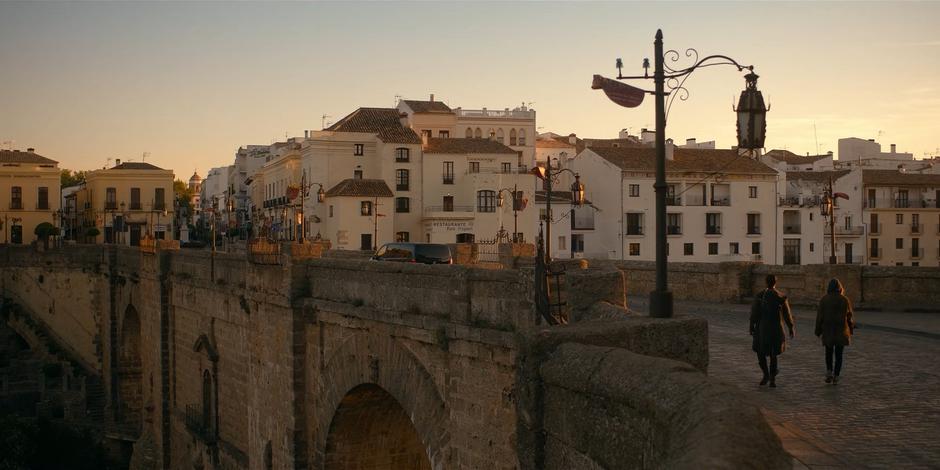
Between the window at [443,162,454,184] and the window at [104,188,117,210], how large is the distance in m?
28.6

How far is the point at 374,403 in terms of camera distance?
16.5 m

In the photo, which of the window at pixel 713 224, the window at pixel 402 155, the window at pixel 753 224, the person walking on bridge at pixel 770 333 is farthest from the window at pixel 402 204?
the person walking on bridge at pixel 770 333

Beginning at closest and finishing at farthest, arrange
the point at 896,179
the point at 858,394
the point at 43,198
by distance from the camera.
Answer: the point at 858,394 → the point at 896,179 → the point at 43,198

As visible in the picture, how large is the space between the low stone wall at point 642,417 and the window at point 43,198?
72.5m

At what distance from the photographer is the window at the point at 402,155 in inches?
2352

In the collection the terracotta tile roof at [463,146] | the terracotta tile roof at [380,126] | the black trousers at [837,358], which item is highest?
the terracotta tile roof at [380,126]

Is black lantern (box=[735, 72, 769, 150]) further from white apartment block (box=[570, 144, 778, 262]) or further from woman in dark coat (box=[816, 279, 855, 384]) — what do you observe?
white apartment block (box=[570, 144, 778, 262])


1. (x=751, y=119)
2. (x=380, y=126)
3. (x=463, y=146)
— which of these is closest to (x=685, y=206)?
(x=463, y=146)

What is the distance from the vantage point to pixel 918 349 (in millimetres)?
14500

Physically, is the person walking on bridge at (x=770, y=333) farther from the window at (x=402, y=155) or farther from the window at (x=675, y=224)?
the window at (x=675, y=224)

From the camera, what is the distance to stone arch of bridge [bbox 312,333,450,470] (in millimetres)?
13195

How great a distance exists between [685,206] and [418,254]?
40.6 meters

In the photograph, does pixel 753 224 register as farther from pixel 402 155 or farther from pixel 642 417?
pixel 642 417

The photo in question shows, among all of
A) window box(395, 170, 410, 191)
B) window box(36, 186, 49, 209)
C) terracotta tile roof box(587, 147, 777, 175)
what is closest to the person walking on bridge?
terracotta tile roof box(587, 147, 777, 175)
